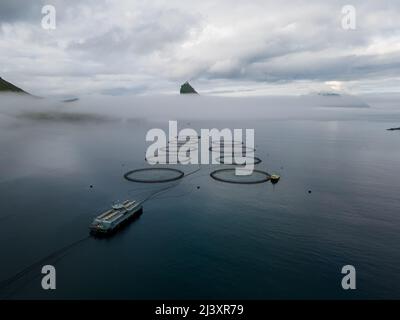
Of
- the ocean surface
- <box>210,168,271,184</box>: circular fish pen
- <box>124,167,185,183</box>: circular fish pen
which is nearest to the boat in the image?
the ocean surface

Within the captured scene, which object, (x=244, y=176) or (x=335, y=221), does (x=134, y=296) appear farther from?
(x=244, y=176)

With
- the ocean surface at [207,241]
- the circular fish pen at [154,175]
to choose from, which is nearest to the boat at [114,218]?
the ocean surface at [207,241]

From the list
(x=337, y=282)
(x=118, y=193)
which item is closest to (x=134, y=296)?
(x=337, y=282)

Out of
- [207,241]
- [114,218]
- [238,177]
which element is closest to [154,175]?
[238,177]

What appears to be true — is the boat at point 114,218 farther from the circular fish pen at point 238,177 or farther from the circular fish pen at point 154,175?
the circular fish pen at point 238,177

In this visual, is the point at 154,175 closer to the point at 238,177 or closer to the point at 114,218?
the point at 238,177

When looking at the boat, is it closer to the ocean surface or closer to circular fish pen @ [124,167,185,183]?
the ocean surface

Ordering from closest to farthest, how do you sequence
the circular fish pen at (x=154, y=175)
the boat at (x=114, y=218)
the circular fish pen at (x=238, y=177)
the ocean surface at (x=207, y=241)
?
1. the ocean surface at (x=207, y=241)
2. the boat at (x=114, y=218)
3. the circular fish pen at (x=238, y=177)
4. the circular fish pen at (x=154, y=175)
